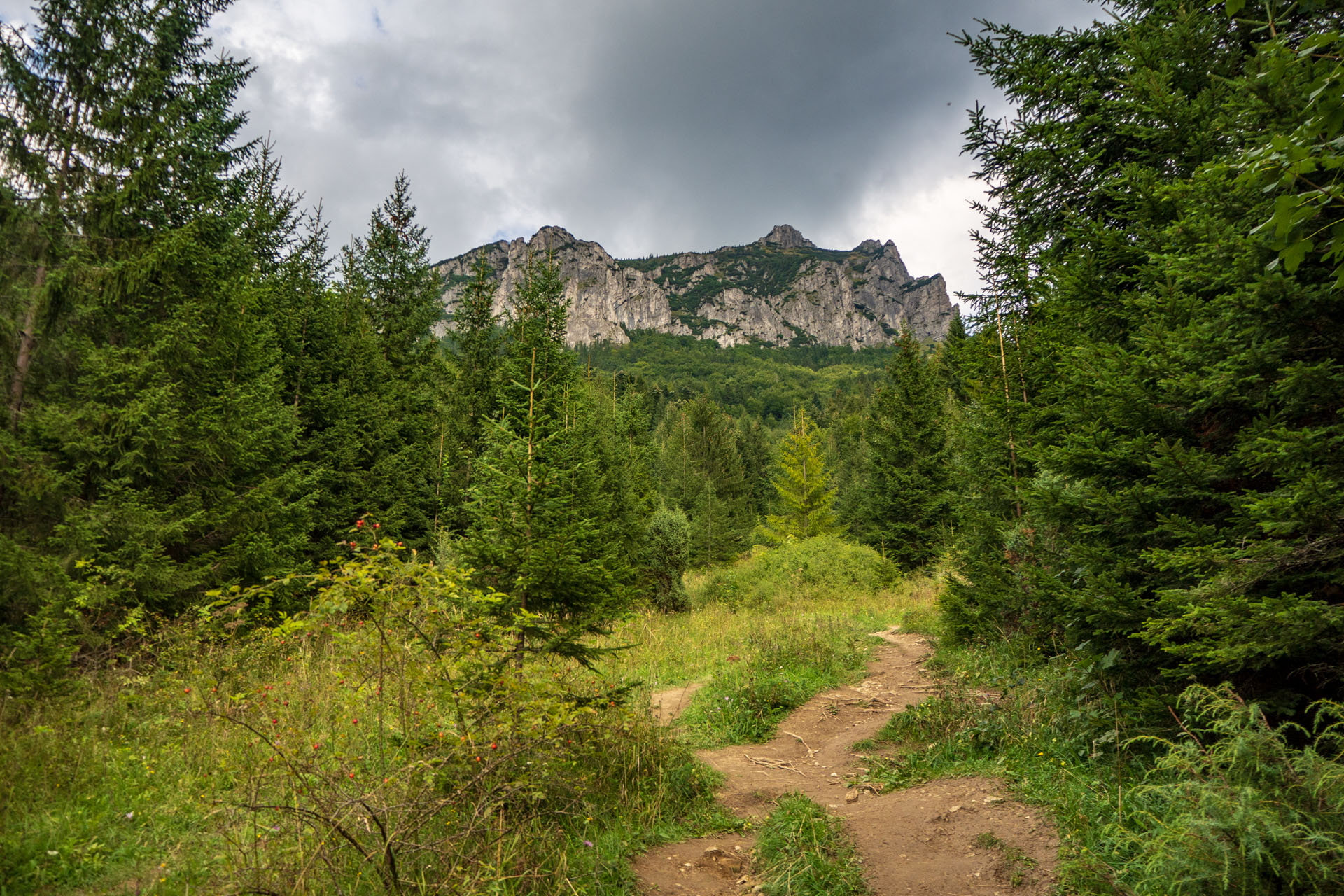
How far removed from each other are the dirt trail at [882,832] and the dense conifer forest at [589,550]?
26cm

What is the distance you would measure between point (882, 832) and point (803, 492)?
22.8 m

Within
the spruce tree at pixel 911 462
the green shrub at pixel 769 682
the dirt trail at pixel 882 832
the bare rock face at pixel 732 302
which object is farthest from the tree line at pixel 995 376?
the bare rock face at pixel 732 302

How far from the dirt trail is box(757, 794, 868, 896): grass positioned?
12 centimetres

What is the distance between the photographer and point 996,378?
9.02 m

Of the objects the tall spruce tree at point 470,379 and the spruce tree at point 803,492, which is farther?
the spruce tree at point 803,492

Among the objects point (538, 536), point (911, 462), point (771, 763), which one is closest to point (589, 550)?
point (538, 536)

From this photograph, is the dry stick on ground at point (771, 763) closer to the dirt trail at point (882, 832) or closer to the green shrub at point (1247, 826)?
the dirt trail at point (882, 832)

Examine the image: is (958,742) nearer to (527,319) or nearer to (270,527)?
(527,319)

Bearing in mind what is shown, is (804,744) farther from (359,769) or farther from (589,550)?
(359,769)

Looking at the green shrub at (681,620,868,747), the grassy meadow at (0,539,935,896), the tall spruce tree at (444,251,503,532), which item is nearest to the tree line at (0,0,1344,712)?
the grassy meadow at (0,539,935,896)

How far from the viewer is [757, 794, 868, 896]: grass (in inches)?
146

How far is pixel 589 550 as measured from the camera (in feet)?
22.0

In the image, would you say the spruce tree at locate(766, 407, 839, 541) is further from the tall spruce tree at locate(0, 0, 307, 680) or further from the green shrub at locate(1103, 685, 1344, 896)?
the green shrub at locate(1103, 685, 1344, 896)

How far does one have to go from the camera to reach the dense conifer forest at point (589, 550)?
3191 mm
